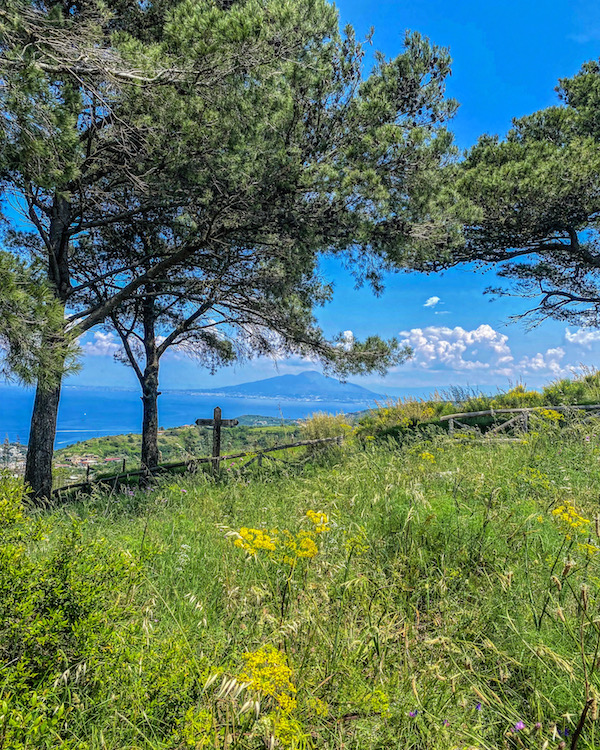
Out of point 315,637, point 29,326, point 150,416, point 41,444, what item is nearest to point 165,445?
point 150,416

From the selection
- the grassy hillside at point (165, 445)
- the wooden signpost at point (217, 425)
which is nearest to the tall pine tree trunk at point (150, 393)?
the grassy hillside at point (165, 445)

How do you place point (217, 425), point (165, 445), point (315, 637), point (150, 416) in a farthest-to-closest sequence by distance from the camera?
point (165, 445) → point (150, 416) → point (217, 425) → point (315, 637)

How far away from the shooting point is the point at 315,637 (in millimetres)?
2086

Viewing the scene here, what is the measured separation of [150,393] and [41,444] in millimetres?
4908

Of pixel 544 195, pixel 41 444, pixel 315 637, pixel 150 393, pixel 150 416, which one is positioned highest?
pixel 544 195

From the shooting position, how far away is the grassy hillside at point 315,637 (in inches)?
62.2

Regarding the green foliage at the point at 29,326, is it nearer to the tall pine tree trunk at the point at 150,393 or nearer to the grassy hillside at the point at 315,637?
the grassy hillside at the point at 315,637

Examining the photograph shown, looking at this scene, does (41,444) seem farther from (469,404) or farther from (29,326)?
(469,404)

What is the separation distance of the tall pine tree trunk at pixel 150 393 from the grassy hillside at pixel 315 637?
9.68 m

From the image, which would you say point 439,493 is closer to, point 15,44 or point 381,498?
point 381,498

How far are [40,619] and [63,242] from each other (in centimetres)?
849

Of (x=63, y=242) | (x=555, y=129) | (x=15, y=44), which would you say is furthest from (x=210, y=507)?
(x=555, y=129)

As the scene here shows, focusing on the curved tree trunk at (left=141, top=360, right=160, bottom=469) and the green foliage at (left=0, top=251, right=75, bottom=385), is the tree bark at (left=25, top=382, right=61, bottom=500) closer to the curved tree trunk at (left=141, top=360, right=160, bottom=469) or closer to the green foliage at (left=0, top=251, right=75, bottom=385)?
the green foliage at (left=0, top=251, right=75, bottom=385)

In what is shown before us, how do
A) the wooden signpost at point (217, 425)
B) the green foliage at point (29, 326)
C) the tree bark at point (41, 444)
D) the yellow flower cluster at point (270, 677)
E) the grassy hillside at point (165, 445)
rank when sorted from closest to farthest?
the yellow flower cluster at point (270, 677)
the green foliage at point (29, 326)
the tree bark at point (41, 444)
the wooden signpost at point (217, 425)
the grassy hillside at point (165, 445)
